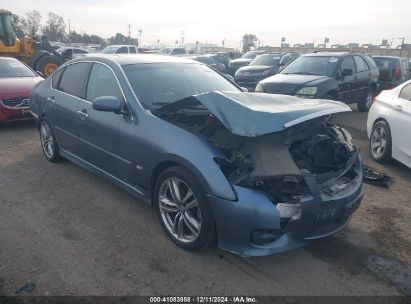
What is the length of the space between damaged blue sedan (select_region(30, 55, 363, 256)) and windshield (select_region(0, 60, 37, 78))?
4.99m

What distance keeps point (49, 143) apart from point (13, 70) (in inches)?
162

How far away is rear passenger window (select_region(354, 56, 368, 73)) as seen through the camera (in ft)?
33.9

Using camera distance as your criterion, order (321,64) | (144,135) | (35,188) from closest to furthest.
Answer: (144,135) → (35,188) → (321,64)

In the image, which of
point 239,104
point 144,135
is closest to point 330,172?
point 239,104

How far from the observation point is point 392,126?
18.5 feet

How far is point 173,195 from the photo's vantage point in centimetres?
341

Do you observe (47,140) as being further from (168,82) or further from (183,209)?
(183,209)

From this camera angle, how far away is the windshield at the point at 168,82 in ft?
13.0

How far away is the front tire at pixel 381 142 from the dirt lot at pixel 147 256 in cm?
128

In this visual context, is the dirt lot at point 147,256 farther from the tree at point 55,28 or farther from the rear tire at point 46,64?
the tree at point 55,28

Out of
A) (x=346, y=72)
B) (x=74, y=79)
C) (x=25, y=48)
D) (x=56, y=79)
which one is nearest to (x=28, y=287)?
(x=74, y=79)

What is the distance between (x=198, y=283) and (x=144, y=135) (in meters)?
1.48

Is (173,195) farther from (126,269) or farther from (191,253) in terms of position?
(126,269)

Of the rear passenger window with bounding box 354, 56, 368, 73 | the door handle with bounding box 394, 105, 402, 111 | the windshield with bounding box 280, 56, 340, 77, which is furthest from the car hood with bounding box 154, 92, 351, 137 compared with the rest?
the rear passenger window with bounding box 354, 56, 368, 73
